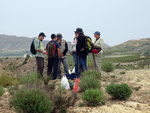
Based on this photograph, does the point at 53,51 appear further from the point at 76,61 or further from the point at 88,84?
the point at 88,84

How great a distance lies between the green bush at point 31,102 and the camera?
4.30 m

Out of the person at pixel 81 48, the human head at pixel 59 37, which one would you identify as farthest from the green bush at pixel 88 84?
the human head at pixel 59 37

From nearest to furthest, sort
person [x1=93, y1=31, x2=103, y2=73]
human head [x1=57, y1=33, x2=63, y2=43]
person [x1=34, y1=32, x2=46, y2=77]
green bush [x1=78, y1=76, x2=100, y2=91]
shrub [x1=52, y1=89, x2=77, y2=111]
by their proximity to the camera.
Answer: shrub [x1=52, y1=89, x2=77, y2=111] < green bush [x1=78, y1=76, x2=100, y2=91] < person [x1=34, y1=32, x2=46, y2=77] < human head [x1=57, y1=33, x2=63, y2=43] < person [x1=93, y1=31, x2=103, y2=73]

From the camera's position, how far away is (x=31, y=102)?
434cm

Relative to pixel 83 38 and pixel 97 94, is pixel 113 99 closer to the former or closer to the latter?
pixel 97 94

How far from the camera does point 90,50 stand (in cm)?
896

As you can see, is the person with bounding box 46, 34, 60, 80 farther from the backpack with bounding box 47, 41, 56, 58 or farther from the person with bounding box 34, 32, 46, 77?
the person with bounding box 34, 32, 46, 77

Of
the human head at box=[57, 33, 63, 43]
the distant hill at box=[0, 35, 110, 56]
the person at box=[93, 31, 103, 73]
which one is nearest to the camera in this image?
the human head at box=[57, 33, 63, 43]

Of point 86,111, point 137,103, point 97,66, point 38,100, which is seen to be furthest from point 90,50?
point 38,100

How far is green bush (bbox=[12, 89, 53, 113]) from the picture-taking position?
430cm

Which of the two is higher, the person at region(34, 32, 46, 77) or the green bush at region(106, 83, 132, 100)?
the person at region(34, 32, 46, 77)

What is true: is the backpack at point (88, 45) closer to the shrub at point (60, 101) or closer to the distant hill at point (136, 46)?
the shrub at point (60, 101)

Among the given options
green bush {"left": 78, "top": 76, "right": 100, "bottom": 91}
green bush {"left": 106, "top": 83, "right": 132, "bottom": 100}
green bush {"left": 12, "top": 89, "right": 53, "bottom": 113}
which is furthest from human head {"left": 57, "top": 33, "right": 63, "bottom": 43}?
green bush {"left": 12, "top": 89, "right": 53, "bottom": 113}

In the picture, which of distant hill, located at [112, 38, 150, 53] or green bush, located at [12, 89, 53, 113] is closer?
green bush, located at [12, 89, 53, 113]
